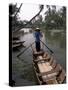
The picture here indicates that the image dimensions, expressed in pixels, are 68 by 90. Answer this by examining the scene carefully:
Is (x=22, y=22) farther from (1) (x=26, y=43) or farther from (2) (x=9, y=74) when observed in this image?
(2) (x=9, y=74)

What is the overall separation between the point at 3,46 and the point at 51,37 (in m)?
0.47

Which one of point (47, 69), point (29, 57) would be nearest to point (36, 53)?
point (29, 57)

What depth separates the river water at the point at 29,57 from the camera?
221 centimetres

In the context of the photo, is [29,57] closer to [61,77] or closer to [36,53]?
[36,53]

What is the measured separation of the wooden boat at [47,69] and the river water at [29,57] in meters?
0.04

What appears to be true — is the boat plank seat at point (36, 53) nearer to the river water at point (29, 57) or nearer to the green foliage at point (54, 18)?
the river water at point (29, 57)

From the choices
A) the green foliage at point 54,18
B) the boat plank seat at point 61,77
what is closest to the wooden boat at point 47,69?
the boat plank seat at point 61,77

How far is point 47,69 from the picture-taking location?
2309 mm

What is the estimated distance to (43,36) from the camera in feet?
7.57

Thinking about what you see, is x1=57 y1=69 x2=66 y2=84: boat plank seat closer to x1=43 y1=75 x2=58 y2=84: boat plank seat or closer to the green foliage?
x1=43 y1=75 x2=58 y2=84: boat plank seat

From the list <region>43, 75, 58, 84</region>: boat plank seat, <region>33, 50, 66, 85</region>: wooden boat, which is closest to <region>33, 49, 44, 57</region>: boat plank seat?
<region>33, 50, 66, 85</region>: wooden boat

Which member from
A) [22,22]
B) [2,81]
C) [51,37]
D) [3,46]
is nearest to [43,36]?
[51,37]

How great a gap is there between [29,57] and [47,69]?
0.70 feet

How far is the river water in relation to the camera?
2.21m
